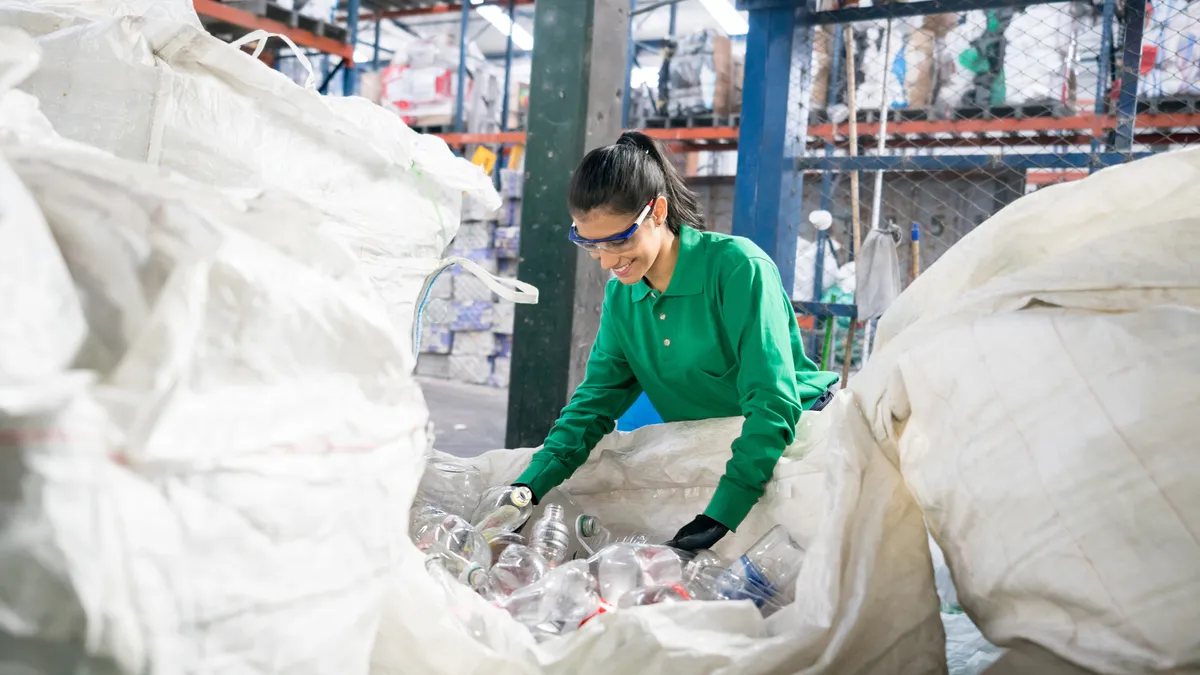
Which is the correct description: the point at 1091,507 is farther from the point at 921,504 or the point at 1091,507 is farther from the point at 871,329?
the point at 871,329

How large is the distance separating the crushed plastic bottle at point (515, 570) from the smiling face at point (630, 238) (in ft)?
2.19

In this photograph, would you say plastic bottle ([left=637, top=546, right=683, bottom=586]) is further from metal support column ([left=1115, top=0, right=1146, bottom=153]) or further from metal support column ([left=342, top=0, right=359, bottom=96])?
metal support column ([left=342, top=0, right=359, bottom=96])

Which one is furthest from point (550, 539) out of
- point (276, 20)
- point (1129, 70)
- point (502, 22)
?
point (502, 22)

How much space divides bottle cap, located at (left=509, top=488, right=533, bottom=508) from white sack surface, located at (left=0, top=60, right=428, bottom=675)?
0.87 meters

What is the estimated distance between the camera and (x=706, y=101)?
6.99m

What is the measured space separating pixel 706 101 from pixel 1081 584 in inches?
256

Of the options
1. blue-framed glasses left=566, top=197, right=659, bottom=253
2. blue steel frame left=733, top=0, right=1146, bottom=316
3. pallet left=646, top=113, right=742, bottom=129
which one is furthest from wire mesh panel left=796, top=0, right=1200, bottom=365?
blue-framed glasses left=566, top=197, right=659, bottom=253

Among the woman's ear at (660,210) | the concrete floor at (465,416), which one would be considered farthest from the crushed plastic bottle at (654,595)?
the concrete floor at (465,416)

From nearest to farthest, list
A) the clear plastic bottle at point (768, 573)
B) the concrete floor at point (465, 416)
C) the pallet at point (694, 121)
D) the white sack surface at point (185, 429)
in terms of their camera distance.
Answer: the white sack surface at point (185, 429) → the clear plastic bottle at point (768, 573) → the concrete floor at point (465, 416) → the pallet at point (694, 121)

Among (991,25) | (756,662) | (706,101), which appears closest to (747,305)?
(756,662)

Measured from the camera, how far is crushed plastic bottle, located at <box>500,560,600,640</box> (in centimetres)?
117

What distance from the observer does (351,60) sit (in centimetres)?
713

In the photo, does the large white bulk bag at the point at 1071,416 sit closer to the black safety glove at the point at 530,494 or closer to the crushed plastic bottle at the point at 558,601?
the crushed plastic bottle at the point at 558,601

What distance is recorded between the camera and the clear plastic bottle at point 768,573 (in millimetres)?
1273
